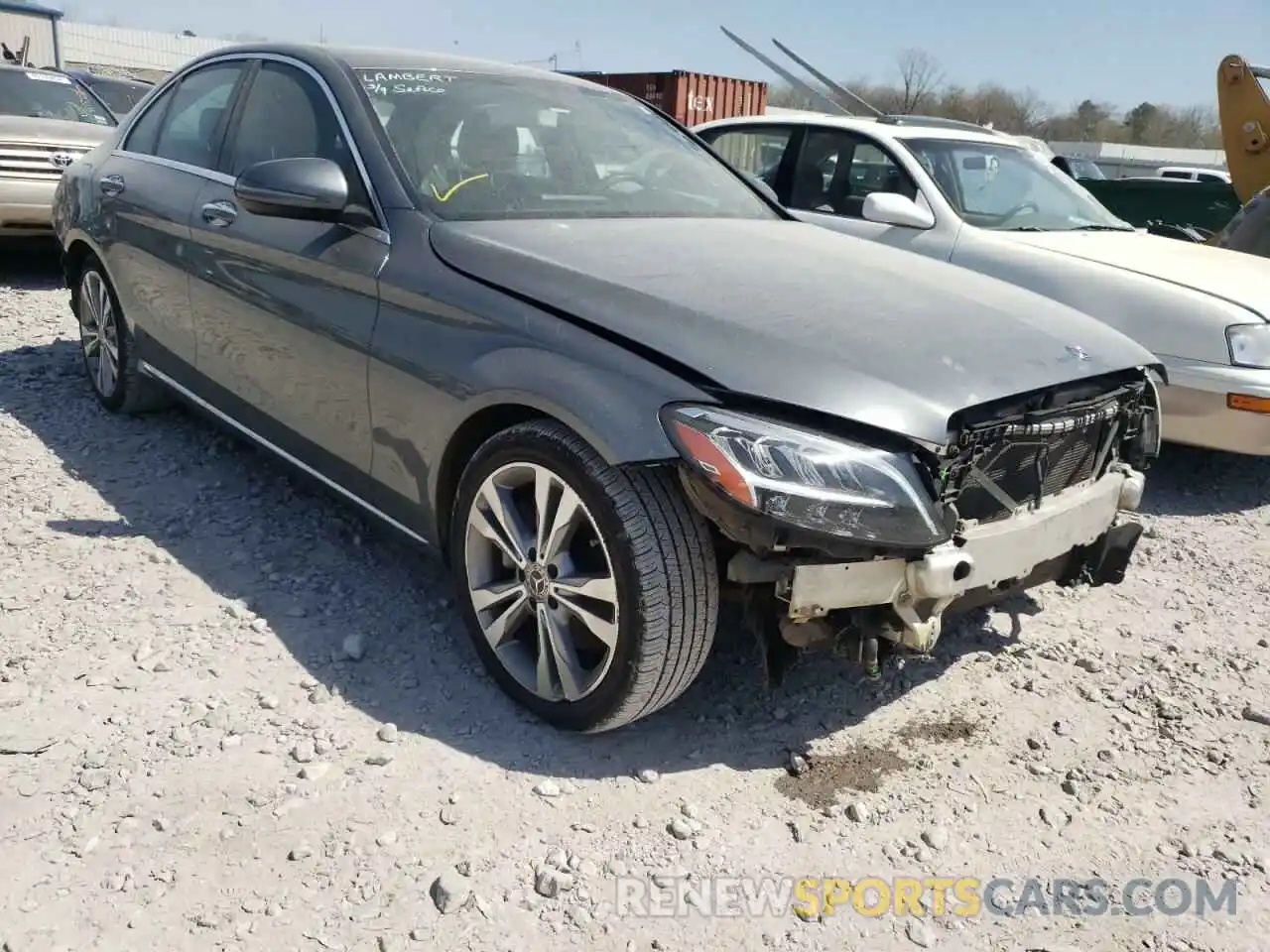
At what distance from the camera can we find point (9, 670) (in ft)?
9.16

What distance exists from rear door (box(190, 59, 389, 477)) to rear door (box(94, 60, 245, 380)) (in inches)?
5.7

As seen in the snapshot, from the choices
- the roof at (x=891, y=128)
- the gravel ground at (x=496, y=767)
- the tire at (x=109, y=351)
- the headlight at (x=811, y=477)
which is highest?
the roof at (x=891, y=128)

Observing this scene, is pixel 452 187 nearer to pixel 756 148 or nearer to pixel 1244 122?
pixel 756 148

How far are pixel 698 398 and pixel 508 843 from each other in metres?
1.06

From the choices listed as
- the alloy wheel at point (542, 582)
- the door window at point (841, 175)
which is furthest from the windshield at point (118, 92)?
the alloy wheel at point (542, 582)

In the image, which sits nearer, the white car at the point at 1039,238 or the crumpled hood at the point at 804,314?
the crumpled hood at the point at 804,314

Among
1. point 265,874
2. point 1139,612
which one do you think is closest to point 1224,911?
point 1139,612

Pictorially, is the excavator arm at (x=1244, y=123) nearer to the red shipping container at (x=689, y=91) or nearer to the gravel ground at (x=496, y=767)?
the gravel ground at (x=496, y=767)

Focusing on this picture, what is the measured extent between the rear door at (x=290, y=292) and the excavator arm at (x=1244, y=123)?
896 centimetres

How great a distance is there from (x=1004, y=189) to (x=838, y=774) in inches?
166

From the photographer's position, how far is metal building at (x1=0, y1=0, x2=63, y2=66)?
28.2 metres

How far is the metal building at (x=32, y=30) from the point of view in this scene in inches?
1110

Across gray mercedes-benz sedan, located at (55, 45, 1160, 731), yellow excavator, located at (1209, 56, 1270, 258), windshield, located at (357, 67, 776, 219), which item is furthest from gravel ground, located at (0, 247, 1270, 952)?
yellow excavator, located at (1209, 56, 1270, 258)

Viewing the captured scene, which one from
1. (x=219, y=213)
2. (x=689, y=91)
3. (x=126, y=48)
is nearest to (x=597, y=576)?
(x=219, y=213)
